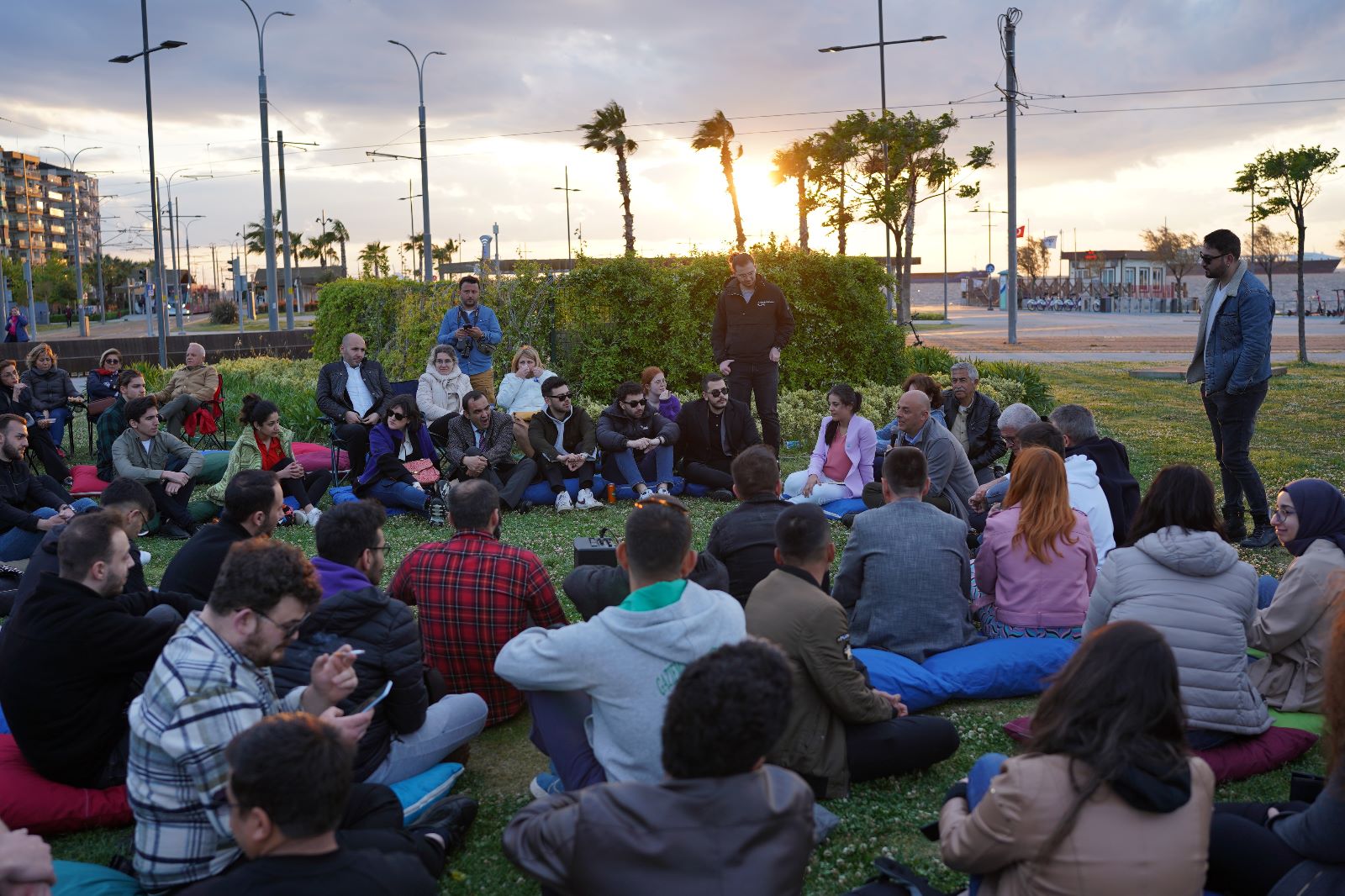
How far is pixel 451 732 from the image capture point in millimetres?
4441

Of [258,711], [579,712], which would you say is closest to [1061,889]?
[579,712]

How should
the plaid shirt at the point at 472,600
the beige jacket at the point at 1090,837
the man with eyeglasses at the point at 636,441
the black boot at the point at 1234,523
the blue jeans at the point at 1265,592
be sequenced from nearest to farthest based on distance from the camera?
the beige jacket at the point at 1090,837 → the plaid shirt at the point at 472,600 → the blue jeans at the point at 1265,592 → the black boot at the point at 1234,523 → the man with eyeglasses at the point at 636,441

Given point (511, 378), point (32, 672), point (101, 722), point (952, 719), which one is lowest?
point (952, 719)

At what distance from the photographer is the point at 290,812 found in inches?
95.6

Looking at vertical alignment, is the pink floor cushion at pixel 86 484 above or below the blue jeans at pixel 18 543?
above

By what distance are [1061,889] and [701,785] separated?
95cm

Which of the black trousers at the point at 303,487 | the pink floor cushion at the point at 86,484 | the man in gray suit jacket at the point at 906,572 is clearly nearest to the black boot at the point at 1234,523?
the man in gray suit jacket at the point at 906,572

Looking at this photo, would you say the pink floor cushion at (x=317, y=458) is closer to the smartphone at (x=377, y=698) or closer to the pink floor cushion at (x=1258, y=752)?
the smartphone at (x=377, y=698)

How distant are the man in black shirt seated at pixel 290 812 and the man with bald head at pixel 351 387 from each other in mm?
8321

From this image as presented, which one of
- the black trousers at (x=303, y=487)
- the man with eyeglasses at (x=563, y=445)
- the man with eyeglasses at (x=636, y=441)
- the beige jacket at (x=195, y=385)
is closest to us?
the black trousers at (x=303, y=487)

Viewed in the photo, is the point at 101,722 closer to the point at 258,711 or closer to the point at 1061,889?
the point at 258,711

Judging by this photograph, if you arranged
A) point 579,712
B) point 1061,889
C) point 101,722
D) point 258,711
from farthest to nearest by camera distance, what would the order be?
point 101,722 → point 579,712 → point 258,711 → point 1061,889

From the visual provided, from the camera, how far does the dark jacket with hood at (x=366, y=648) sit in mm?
3902

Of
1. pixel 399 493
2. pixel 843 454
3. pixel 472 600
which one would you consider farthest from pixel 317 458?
pixel 472 600
